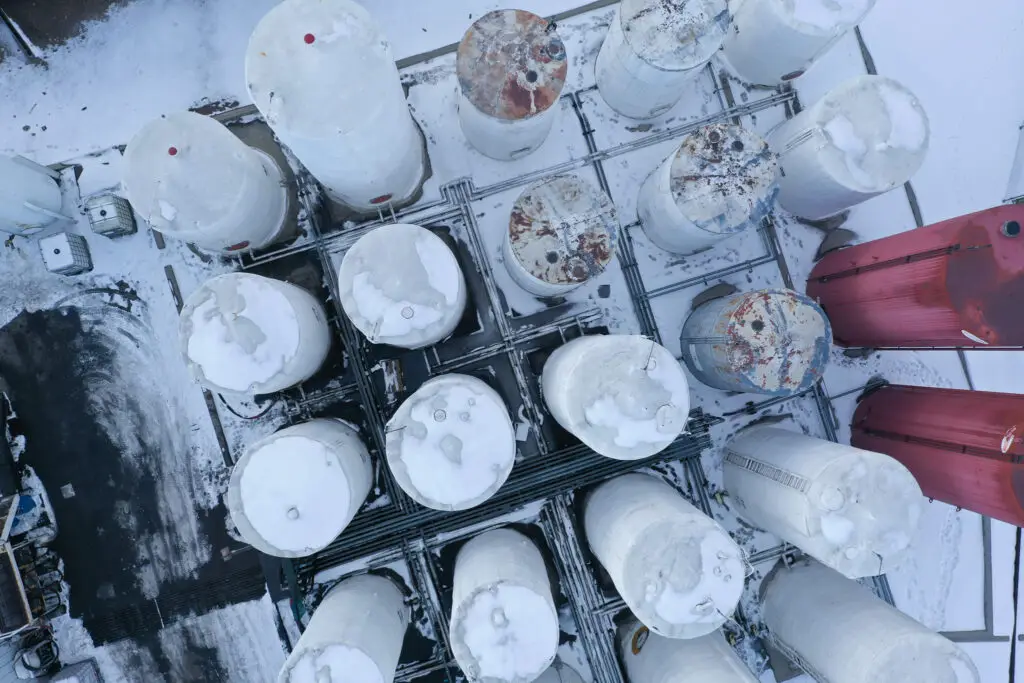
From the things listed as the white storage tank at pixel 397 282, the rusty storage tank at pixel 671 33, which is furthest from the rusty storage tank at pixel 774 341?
the white storage tank at pixel 397 282

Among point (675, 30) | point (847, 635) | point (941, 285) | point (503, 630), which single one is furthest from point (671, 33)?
point (847, 635)

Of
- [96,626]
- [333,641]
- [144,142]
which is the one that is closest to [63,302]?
[144,142]

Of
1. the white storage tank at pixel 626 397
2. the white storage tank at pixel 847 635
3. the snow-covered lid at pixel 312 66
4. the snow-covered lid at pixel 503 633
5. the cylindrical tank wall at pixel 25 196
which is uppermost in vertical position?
the cylindrical tank wall at pixel 25 196

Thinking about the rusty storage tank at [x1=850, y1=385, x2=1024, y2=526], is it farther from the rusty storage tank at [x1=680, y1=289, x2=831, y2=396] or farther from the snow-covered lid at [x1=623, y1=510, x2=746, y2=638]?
the snow-covered lid at [x1=623, y1=510, x2=746, y2=638]

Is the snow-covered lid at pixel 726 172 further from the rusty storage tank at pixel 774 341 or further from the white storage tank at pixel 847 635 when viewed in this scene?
the white storage tank at pixel 847 635

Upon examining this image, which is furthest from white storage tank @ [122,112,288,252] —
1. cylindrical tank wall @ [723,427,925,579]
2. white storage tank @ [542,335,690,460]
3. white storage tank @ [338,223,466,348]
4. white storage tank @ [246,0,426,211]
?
cylindrical tank wall @ [723,427,925,579]

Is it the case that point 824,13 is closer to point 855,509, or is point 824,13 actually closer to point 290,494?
point 855,509
